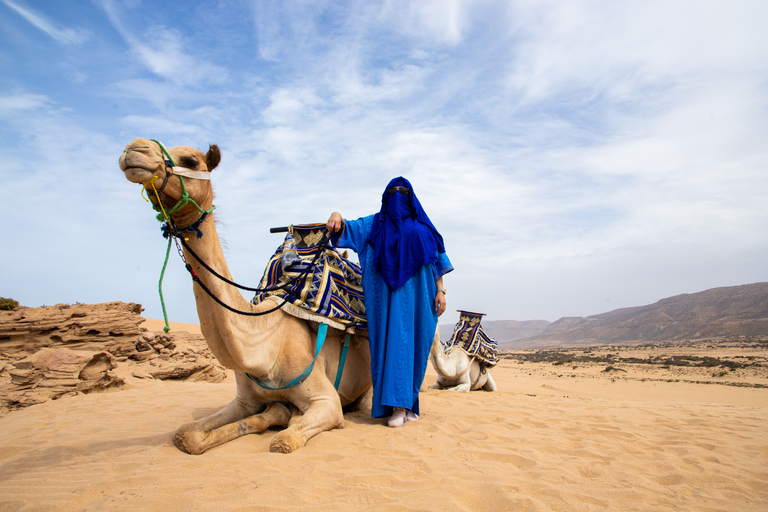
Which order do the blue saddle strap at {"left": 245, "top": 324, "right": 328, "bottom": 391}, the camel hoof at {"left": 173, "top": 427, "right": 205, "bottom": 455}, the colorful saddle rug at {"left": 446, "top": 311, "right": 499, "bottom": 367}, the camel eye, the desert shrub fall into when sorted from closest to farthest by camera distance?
the camel eye
the camel hoof at {"left": 173, "top": 427, "right": 205, "bottom": 455}
the blue saddle strap at {"left": 245, "top": 324, "right": 328, "bottom": 391}
the colorful saddle rug at {"left": 446, "top": 311, "right": 499, "bottom": 367}
the desert shrub

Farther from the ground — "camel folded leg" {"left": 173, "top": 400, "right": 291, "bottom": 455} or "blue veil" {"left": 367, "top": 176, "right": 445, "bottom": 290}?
"blue veil" {"left": 367, "top": 176, "right": 445, "bottom": 290}

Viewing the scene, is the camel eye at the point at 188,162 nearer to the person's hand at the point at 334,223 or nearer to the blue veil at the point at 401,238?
the person's hand at the point at 334,223

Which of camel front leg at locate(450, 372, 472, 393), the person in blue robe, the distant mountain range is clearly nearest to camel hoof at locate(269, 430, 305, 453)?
the person in blue robe

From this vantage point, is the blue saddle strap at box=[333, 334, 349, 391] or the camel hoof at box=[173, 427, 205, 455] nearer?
the camel hoof at box=[173, 427, 205, 455]

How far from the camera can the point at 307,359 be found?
4.09 m

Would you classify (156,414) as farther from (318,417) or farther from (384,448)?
(384,448)

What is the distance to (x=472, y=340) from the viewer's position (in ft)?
30.4

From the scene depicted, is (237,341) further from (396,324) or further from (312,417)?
(396,324)

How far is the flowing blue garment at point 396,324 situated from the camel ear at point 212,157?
1959 millimetres

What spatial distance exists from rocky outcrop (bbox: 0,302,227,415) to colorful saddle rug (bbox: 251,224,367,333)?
16.1 ft

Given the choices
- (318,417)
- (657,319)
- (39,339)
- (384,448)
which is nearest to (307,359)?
(318,417)

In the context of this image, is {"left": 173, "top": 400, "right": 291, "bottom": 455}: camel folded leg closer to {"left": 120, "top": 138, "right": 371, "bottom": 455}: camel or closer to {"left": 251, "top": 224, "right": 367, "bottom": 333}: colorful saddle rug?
{"left": 120, "top": 138, "right": 371, "bottom": 455}: camel

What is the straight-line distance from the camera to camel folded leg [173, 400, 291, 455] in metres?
3.42

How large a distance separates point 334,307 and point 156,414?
282 cm
